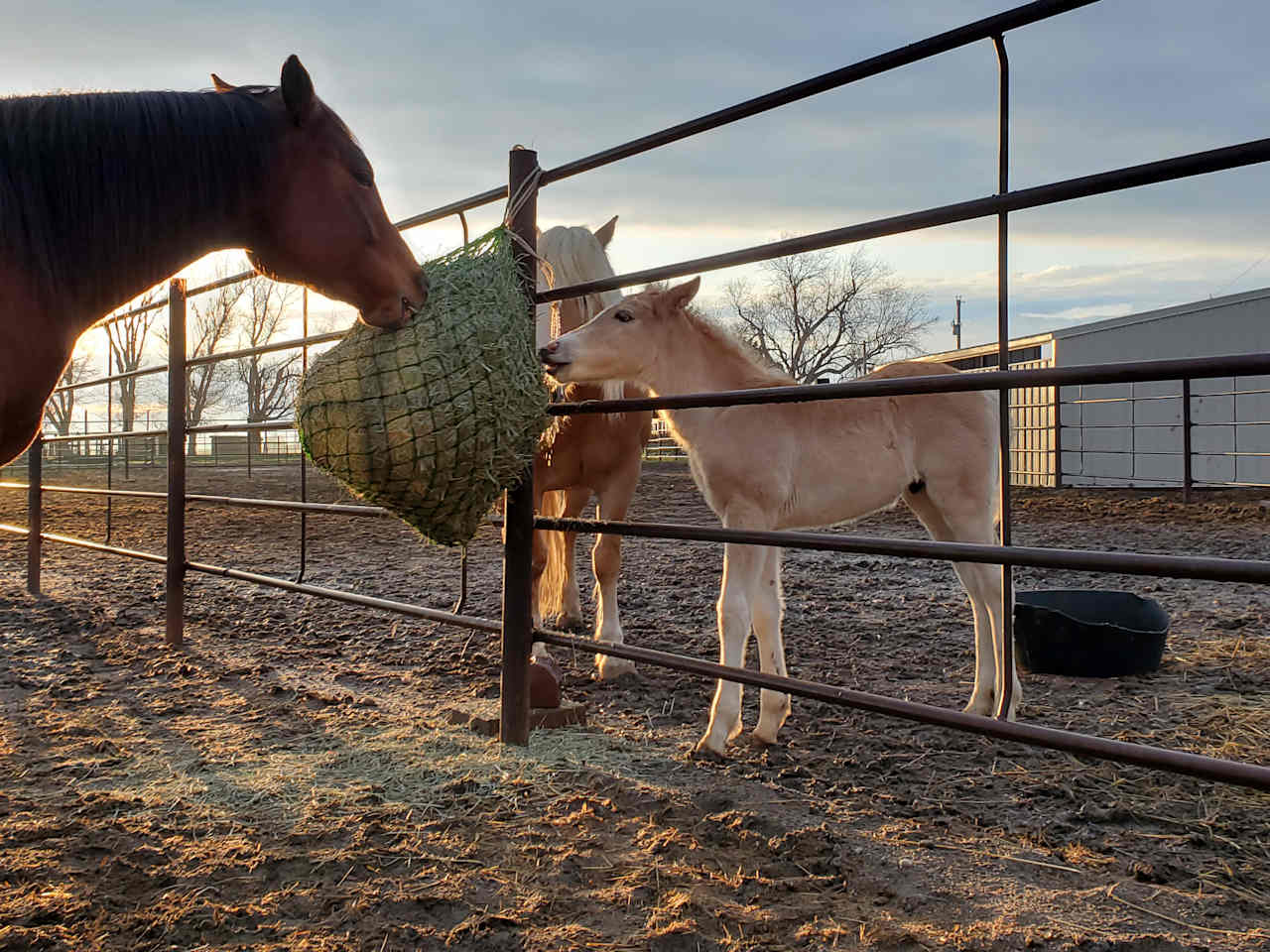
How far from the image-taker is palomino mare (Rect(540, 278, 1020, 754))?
295 centimetres

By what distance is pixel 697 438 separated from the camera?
3.01m

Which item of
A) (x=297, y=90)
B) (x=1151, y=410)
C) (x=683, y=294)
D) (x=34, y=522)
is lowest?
(x=34, y=522)

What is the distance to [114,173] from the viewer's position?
1.93 metres

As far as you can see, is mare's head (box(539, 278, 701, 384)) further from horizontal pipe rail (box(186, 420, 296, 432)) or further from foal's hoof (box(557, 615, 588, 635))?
foal's hoof (box(557, 615, 588, 635))

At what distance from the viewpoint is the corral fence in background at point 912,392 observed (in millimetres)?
1469

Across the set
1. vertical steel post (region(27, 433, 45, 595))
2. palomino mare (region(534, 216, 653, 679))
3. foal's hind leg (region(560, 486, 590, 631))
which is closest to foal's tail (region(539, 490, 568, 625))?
foal's hind leg (region(560, 486, 590, 631))

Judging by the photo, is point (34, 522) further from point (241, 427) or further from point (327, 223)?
point (327, 223)

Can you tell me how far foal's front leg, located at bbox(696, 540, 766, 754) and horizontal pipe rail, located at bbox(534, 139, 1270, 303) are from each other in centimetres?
93

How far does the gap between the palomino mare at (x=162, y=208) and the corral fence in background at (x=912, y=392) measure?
0.63 meters

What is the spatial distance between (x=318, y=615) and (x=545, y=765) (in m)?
2.75

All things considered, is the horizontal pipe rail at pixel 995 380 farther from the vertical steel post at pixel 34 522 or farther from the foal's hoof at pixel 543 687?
the vertical steel post at pixel 34 522

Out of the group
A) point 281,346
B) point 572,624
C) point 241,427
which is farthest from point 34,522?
point 572,624

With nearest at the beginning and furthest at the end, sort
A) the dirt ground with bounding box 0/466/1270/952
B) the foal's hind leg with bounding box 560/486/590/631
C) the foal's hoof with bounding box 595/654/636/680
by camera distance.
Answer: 1. the dirt ground with bounding box 0/466/1270/952
2. the foal's hoof with bounding box 595/654/636/680
3. the foal's hind leg with bounding box 560/486/590/631

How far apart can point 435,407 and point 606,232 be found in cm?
252
